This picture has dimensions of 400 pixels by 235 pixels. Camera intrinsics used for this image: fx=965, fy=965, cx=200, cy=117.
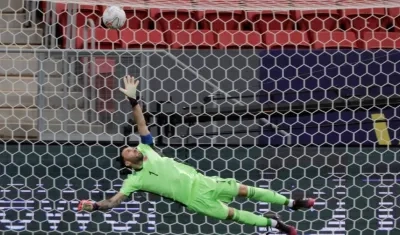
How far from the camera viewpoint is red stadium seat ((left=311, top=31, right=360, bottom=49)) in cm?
751

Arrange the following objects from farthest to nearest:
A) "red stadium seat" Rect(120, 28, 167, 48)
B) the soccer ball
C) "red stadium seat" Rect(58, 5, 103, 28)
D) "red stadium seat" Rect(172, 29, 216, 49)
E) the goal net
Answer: "red stadium seat" Rect(172, 29, 216, 49) → "red stadium seat" Rect(120, 28, 167, 48) → "red stadium seat" Rect(58, 5, 103, 28) → the soccer ball → the goal net

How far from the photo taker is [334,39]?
7652mm

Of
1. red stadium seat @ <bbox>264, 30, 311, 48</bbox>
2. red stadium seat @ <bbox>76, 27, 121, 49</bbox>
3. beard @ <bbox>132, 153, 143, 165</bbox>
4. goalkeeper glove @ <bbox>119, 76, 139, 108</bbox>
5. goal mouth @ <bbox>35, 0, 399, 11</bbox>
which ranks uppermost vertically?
goal mouth @ <bbox>35, 0, 399, 11</bbox>

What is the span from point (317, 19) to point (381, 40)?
70 cm

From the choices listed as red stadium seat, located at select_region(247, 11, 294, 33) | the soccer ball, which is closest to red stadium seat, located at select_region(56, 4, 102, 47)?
the soccer ball

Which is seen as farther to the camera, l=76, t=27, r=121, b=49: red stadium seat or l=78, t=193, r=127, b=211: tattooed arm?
l=76, t=27, r=121, b=49: red stadium seat

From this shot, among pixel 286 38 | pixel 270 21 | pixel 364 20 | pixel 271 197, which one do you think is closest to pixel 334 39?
pixel 286 38

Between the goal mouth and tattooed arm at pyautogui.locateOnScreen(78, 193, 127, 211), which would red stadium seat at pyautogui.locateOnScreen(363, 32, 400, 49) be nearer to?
the goal mouth

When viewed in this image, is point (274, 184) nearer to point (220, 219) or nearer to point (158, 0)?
point (220, 219)

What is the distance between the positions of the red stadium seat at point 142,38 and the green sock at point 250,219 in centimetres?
228

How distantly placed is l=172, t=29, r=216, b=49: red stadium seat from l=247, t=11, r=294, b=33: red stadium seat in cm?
49

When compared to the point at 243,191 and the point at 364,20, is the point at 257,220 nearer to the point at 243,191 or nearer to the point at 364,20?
the point at 243,191

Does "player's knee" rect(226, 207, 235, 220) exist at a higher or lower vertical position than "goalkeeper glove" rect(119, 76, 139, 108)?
lower

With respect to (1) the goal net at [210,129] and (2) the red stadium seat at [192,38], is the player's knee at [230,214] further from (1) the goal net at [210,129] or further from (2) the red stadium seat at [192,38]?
(2) the red stadium seat at [192,38]
